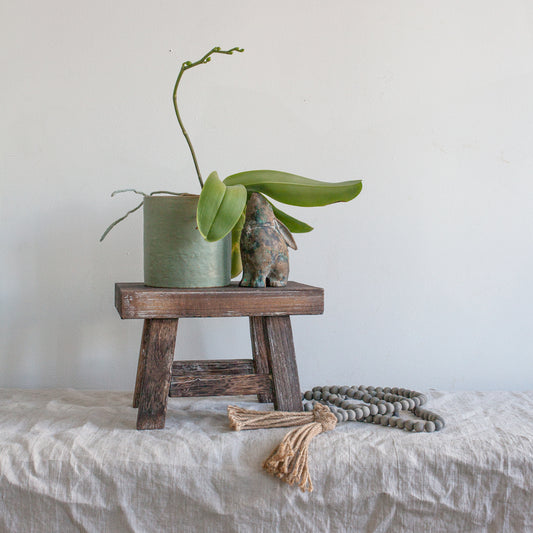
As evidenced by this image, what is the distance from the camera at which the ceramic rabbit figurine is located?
890 mm

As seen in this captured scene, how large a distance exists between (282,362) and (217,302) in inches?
5.9

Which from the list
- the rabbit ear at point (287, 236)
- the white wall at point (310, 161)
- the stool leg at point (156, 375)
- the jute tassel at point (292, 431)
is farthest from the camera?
the white wall at point (310, 161)

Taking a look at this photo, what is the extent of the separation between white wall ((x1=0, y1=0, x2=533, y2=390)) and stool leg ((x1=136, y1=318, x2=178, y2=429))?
1.24 ft

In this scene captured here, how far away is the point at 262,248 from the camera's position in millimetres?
888

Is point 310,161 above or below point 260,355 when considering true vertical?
above

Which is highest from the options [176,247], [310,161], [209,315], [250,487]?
[310,161]

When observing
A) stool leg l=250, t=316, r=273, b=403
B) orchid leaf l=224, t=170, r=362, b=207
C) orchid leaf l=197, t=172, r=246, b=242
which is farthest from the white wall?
orchid leaf l=197, t=172, r=246, b=242

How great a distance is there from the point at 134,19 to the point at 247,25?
0.24 metres

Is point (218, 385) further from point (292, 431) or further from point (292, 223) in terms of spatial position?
point (292, 223)

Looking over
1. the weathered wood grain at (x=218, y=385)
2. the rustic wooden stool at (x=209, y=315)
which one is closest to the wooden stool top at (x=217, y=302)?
the rustic wooden stool at (x=209, y=315)

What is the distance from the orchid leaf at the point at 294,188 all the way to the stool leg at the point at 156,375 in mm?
263

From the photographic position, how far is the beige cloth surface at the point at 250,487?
725 millimetres

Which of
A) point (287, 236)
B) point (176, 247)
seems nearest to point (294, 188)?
point (287, 236)

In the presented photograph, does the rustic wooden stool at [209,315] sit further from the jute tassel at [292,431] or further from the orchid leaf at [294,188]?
the orchid leaf at [294,188]
